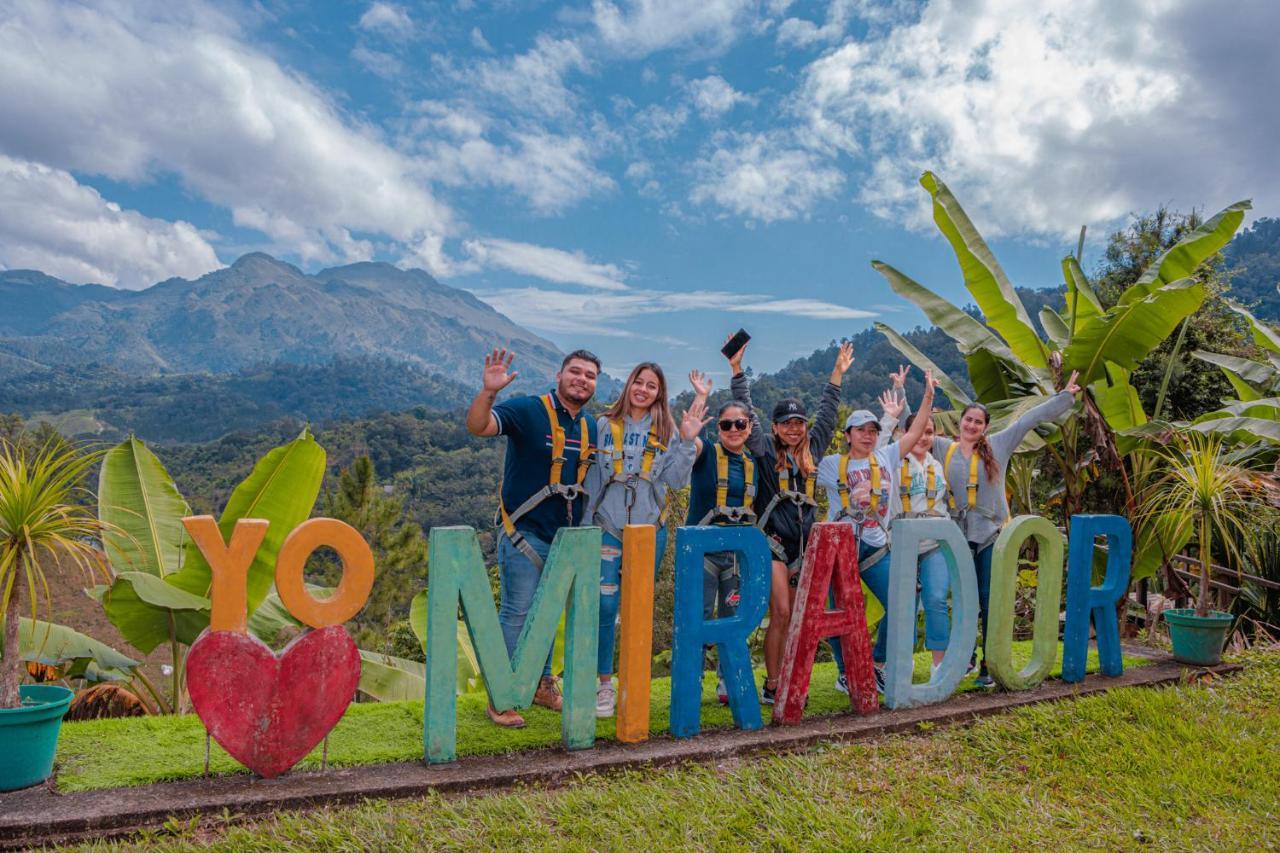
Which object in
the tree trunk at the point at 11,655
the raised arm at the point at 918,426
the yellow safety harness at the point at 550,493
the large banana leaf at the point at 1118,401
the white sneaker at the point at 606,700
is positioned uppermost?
the large banana leaf at the point at 1118,401

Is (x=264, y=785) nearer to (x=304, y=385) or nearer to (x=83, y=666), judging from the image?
(x=83, y=666)

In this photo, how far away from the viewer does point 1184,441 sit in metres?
7.15

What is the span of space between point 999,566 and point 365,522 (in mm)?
22043

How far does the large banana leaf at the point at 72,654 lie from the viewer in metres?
4.67

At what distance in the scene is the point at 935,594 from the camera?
5203 millimetres

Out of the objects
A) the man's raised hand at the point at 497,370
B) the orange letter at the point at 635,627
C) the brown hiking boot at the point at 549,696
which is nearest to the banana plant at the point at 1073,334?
the orange letter at the point at 635,627

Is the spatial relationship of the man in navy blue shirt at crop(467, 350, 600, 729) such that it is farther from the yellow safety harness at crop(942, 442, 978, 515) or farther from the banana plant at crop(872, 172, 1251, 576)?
the banana plant at crop(872, 172, 1251, 576)

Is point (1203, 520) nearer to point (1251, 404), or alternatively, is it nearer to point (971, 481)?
point (971, 481)

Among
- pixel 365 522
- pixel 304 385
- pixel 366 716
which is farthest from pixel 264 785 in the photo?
pixel 304 385

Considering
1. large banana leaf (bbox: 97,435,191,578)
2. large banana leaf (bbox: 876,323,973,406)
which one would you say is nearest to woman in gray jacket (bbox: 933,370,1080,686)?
large banana leaf (bbox: 876,323,973,406)

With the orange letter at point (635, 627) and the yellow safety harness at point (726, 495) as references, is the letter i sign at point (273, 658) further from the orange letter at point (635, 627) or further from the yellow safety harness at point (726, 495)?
the yellow safety harness at point (726, 495)

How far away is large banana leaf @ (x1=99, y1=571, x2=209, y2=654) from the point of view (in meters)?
4.39

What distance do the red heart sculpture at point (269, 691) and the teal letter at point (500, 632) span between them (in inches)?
17.1

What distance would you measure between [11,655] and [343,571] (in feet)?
4.54
